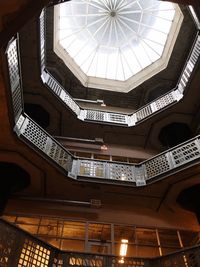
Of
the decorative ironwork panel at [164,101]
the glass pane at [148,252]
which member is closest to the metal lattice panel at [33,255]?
the glass pane at [148,252]

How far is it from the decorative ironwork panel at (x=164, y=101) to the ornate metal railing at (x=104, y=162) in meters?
2.67

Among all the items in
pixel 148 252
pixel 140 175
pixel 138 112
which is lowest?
pixel 148 252

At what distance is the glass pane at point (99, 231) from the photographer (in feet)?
32.7

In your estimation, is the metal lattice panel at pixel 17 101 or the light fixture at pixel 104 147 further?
the light fixture at pixel 104 147

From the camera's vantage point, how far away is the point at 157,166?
10602mm

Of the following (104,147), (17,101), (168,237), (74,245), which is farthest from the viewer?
(104,147)

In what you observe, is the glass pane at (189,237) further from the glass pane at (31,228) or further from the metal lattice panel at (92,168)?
the glass pane at (31,228)

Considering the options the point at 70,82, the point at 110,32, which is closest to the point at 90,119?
the point at 70,82

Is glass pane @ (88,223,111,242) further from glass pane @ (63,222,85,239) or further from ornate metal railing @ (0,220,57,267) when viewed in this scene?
ornate metal railing @ (0,220,57,267)

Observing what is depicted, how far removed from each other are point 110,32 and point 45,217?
11.3 metres

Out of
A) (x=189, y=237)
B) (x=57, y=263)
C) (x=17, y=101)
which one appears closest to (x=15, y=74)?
(x=17, y=101)

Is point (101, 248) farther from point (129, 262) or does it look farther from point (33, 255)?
point (33, 255)

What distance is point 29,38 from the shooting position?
1117 centimetres

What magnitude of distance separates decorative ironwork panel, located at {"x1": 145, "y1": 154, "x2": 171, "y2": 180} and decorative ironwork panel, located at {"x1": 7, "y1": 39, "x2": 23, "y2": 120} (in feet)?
18.5
